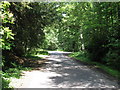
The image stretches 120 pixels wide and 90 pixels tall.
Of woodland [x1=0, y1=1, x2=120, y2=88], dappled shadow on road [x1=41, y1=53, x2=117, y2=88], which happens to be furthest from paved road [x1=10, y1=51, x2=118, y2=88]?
woodland [x1=0, y1=1, x2=120, y2=88]

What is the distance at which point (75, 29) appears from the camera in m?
22.5

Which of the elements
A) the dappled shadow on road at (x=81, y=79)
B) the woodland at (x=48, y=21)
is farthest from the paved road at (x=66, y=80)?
the woodland at (x=48, y=21)

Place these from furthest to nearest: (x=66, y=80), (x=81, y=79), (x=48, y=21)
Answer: (x=48, y=21)
(x=81, y=79)
(x=66, y=80)

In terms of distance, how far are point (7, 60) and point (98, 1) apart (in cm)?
945

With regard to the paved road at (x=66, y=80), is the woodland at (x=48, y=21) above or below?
above

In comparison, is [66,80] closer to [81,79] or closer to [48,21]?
[81,79]

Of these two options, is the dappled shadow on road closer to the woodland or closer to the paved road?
the paved road

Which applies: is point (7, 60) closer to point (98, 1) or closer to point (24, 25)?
point (24, 25)

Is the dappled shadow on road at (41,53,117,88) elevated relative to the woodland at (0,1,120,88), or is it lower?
lower

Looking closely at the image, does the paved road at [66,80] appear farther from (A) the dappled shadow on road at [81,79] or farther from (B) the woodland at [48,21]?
(B) the woodland at [48,21]

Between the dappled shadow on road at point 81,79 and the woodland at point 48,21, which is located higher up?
the woodland at point 48,21

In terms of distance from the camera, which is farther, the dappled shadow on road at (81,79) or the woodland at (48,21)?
the woodland at (48,21)

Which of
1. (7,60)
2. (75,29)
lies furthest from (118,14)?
(75,29)

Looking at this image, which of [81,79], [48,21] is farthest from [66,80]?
[48,21]
